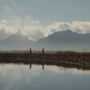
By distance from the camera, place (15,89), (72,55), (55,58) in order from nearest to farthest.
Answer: (15,89) → (72,55) → (55,58)

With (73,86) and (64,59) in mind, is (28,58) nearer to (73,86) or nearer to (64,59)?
(64,59)

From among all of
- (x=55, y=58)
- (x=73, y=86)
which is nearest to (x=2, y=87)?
(x=73, y=86)

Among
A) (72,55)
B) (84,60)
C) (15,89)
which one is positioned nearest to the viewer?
(15,89)

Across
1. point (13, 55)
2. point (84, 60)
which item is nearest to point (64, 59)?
point (84, 60)

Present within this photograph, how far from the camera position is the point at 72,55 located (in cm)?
7081

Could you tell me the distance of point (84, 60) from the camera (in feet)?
203

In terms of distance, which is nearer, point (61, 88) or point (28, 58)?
point (61, 88)

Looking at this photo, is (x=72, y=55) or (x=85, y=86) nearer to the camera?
(x=85, y=86)

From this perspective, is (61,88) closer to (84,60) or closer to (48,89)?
(48,89)

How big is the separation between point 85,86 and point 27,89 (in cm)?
592

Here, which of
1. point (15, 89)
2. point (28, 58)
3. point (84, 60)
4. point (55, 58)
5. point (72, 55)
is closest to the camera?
point (15, 89)

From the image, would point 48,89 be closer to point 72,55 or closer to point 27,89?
point 27,89

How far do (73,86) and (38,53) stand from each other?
2091 inches

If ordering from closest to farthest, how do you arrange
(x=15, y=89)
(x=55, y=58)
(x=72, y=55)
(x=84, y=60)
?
(x=15, y=89), (x=84, y=60), (x=72, y=55), (x=55, y=58)
